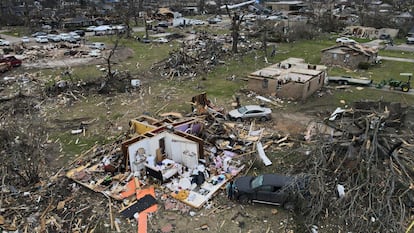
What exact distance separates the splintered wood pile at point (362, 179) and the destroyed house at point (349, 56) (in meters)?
18.3

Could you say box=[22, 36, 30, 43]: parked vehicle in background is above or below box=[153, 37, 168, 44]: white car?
above

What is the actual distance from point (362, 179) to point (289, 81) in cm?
1114

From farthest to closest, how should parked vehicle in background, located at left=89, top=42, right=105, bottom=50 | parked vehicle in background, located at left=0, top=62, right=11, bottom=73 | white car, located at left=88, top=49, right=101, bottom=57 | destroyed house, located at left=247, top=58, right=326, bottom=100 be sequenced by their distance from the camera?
parked vehicle in background, located at left=89, top=42, right=105, bottom=50 → white car, located at left=88, top=49, right=101, bottom=57 → parked vehicle in background, located at left=0, top=62, right=11, bottom=73 → destroyed house, located at left=247, top=58, right=326, bottom=100

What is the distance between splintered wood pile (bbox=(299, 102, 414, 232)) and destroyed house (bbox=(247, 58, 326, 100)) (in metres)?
8.19

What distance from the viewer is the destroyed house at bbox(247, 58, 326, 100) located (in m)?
21.8

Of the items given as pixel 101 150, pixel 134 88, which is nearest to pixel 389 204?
pixel 101 150

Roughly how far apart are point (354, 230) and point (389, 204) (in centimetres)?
138

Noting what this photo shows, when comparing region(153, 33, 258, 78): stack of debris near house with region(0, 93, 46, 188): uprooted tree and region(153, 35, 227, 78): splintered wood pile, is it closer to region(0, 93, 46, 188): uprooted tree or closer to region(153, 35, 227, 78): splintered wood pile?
region(153, 35, 227, 78): splintered wood pile

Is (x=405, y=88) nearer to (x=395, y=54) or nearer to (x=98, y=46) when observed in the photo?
(x=395, y=54)

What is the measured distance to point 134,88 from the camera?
24984 mm

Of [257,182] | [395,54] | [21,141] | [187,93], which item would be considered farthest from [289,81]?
[395,54]

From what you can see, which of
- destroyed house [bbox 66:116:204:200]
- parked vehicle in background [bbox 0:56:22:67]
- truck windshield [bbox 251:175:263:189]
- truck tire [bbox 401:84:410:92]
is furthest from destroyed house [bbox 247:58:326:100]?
parked vehicle in background [bbox 0:56:22:67]

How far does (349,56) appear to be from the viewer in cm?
3045

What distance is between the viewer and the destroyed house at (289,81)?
21.8 meters
